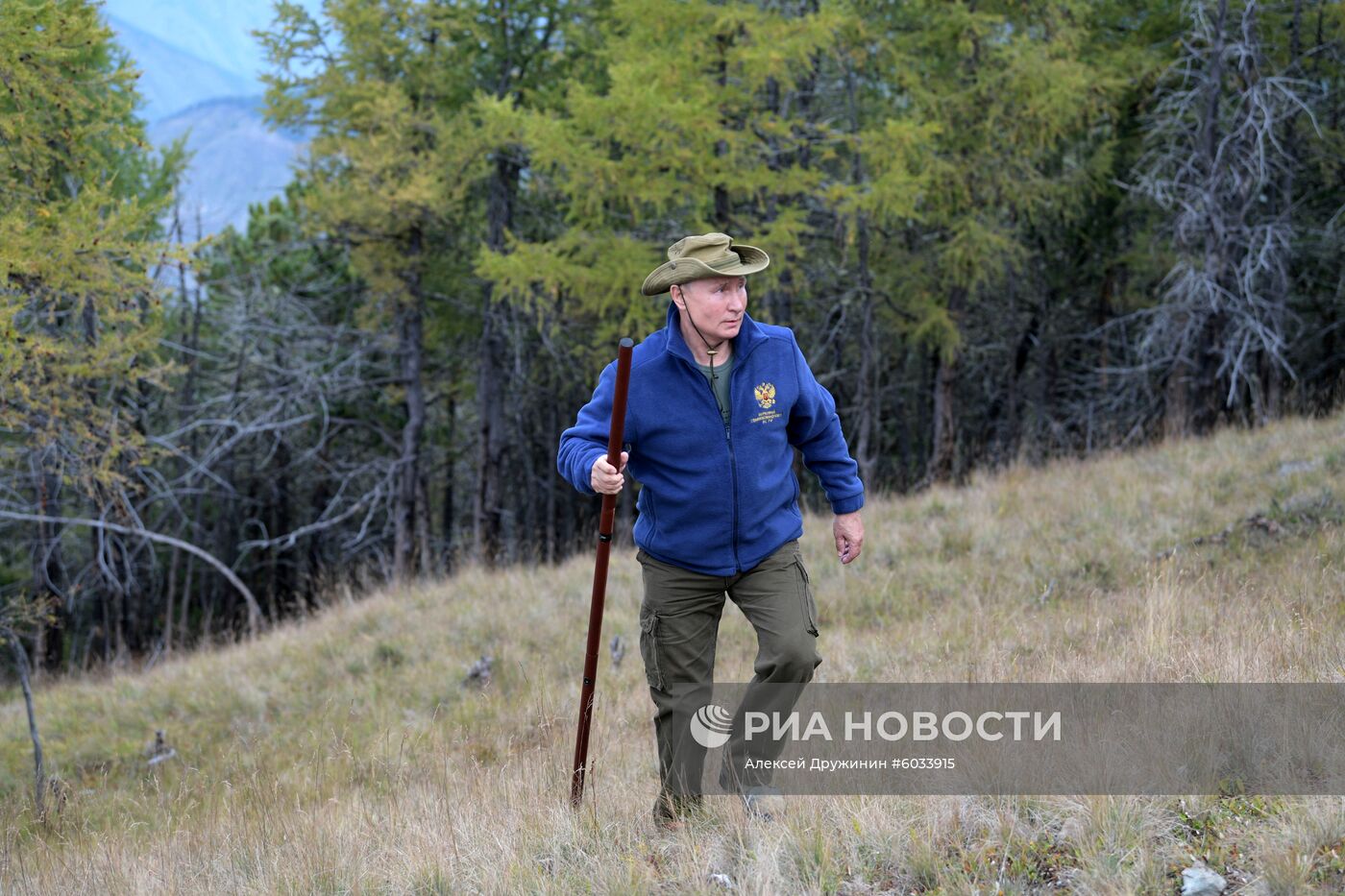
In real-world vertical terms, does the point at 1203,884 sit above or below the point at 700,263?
below

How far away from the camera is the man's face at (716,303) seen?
3.68 m

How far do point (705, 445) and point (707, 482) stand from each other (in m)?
0.13

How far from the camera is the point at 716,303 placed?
A: 3676 millimetres

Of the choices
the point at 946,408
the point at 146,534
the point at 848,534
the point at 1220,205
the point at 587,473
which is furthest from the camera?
the point at 946,408

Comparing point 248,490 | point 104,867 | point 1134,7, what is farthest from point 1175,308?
point 248,490

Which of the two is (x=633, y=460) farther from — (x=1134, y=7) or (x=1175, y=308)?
(x=1134, y=7)

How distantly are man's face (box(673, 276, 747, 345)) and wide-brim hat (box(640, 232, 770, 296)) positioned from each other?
0.03 meters

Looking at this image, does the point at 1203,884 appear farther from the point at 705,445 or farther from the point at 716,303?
the point at 716,303

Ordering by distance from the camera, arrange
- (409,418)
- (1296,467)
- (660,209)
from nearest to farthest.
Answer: (1296,467) < (660,209) < (409,418)

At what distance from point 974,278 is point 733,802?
12.0 m

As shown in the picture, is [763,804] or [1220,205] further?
[1220,205]

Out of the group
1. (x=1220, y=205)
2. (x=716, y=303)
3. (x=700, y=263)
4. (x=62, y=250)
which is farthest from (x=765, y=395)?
(x=1220, y=205)

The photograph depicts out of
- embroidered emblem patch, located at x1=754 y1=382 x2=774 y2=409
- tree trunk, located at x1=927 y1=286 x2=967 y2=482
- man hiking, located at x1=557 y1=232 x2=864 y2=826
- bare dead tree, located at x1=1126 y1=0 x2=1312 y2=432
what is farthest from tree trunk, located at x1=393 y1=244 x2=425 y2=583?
embroidered emblem patch, located at x1=754 y1=382 x2=774 y2=409

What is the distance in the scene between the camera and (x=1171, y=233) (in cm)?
1602
